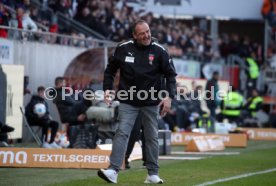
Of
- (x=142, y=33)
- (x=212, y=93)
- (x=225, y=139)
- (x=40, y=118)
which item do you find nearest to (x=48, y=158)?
(x=142, y=33)

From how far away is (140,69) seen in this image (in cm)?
1145

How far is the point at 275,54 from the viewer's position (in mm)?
38469

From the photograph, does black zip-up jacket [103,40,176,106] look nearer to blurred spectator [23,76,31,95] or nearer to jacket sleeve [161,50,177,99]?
jacket sleeve [161,50,177,99]

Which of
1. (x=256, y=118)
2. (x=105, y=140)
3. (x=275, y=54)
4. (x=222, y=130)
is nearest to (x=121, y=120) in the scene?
(x=105, y=140)

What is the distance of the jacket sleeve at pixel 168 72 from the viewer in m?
11.6

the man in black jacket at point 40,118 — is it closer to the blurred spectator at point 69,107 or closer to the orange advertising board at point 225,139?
the blurred spectator at point 69,107

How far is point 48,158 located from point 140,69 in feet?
11.9

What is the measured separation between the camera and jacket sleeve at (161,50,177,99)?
11578 millimetres

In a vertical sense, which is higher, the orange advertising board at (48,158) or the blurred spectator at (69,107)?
the blurred spectator at (69,107)

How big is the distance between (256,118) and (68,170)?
1767 cm

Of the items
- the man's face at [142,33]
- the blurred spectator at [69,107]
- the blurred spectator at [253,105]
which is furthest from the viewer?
the blurred spectator at [253,105]

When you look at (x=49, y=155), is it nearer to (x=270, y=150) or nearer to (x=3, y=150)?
(x=3, y=150)

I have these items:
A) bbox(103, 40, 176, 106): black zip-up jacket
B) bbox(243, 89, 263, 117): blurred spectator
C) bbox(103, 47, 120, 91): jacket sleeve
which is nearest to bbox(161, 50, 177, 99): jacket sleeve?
bbox(103, 40, 176, 106): black zip-up jacket

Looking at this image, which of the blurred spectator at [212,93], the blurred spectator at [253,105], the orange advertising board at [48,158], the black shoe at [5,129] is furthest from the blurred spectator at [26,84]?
the blurred spectator at [253,105]
